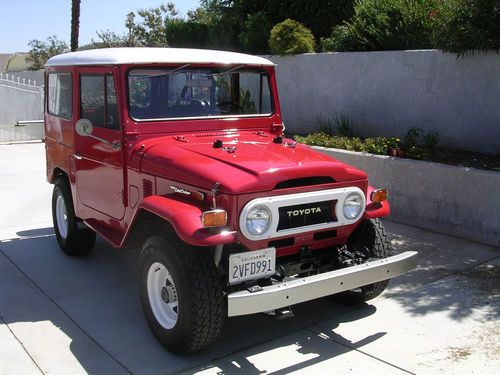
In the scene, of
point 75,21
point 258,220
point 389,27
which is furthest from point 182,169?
point 75,21

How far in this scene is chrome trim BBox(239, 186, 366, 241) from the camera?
3.49 m

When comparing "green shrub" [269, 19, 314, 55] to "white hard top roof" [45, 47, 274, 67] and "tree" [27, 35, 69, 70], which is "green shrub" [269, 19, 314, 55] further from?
"tree" [27, 35, 69, 70]

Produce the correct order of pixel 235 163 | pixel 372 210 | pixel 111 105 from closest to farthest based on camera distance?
pixel 235 163, pixel 372 210, pixel 111 105

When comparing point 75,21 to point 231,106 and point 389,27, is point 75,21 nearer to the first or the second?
point 389,27

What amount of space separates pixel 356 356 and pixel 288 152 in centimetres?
154

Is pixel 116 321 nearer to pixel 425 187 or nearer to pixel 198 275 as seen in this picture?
pixel 198 275

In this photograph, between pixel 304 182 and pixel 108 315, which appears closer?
pixel 304 182

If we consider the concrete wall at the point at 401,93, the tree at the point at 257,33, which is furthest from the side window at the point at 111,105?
the tree at the point at 257,33

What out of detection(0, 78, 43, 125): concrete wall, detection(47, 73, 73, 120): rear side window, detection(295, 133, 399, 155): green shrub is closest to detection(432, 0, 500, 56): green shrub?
detection(295, 133, 399, 155): green shrub

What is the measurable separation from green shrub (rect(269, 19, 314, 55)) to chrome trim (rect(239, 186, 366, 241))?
765 cm

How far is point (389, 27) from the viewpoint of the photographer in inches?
377

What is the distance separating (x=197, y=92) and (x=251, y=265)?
1827 millimetres

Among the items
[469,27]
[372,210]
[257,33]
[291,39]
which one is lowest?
[372,210]

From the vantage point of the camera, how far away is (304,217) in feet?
12.5
